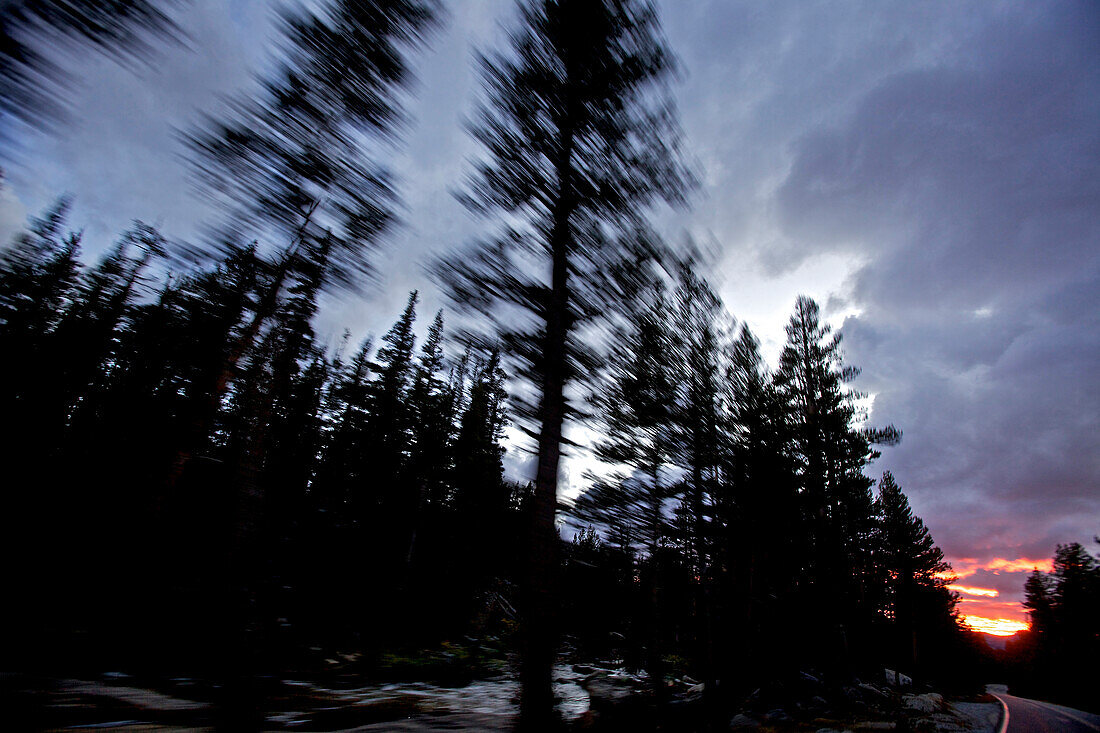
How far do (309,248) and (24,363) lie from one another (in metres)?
28.3

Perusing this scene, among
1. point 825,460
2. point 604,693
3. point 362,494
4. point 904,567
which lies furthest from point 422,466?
point 904,567

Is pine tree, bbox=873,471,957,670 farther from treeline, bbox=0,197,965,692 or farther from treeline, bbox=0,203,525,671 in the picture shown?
treeline, bbox=0,203,525,671

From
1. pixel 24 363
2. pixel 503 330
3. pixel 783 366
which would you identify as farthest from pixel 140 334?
pixel 783 366

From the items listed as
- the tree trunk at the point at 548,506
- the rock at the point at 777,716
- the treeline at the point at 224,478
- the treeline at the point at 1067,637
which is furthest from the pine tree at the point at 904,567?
the tree trunk at the point at 548,506

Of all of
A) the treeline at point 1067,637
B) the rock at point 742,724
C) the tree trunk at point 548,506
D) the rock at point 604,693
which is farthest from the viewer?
the treeline at point 1067,637

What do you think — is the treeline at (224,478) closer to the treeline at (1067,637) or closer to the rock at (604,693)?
the rock at (604,693)

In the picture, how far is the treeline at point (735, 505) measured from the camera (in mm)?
9828

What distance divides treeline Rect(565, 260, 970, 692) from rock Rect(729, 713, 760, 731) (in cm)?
120

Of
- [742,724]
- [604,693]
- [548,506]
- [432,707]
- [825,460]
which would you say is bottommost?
[604,693]

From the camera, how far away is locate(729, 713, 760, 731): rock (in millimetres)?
10934

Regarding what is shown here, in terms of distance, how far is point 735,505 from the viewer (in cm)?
1422

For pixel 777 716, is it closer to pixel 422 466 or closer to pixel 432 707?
pixel 432 707

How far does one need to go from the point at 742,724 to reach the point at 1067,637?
69.9m

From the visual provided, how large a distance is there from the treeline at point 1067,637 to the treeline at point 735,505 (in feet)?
106
